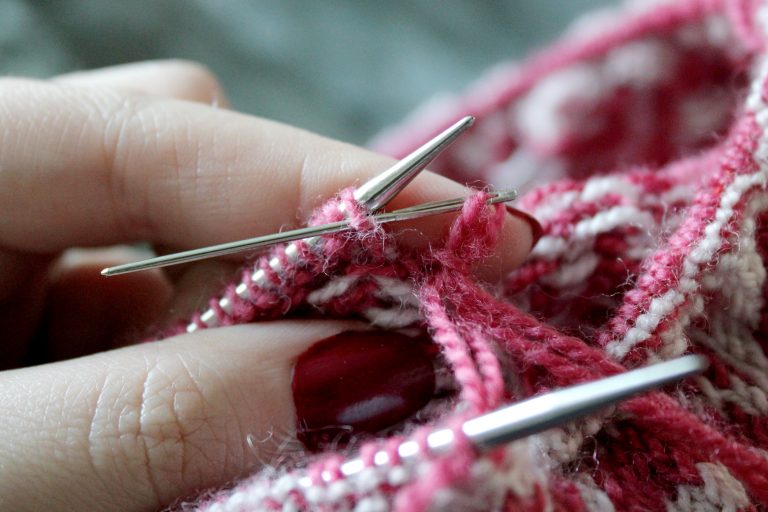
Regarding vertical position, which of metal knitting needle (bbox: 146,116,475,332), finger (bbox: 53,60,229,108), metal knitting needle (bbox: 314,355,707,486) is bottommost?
metal knitting needle (bbox: 314,355,707,486)

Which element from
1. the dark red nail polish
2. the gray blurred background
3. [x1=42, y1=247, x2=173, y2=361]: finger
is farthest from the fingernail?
the gray blurred background

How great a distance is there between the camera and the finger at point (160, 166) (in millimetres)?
692

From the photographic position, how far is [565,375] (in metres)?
0.56

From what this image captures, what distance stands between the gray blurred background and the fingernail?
58cm

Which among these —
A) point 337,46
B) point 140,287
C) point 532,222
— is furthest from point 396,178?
point 337,46

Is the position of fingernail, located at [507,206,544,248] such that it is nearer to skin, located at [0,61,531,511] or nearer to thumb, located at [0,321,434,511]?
skin, located at [0,61,531,511]

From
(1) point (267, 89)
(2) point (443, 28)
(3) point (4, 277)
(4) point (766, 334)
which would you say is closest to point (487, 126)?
(2) point (443, 28)

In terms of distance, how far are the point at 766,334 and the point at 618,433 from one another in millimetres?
207

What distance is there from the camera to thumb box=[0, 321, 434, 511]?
586mm

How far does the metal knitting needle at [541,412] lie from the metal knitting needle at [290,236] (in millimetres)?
193

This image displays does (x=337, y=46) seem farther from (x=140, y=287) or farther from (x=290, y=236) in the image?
(x=290, y=236)

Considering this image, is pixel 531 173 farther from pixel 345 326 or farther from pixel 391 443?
pixel 391 443

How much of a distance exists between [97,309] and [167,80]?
1.08 feet

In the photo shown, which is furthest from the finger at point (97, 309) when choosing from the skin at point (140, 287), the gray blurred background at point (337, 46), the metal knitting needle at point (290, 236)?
the gray blurred background at point (337, 46)
